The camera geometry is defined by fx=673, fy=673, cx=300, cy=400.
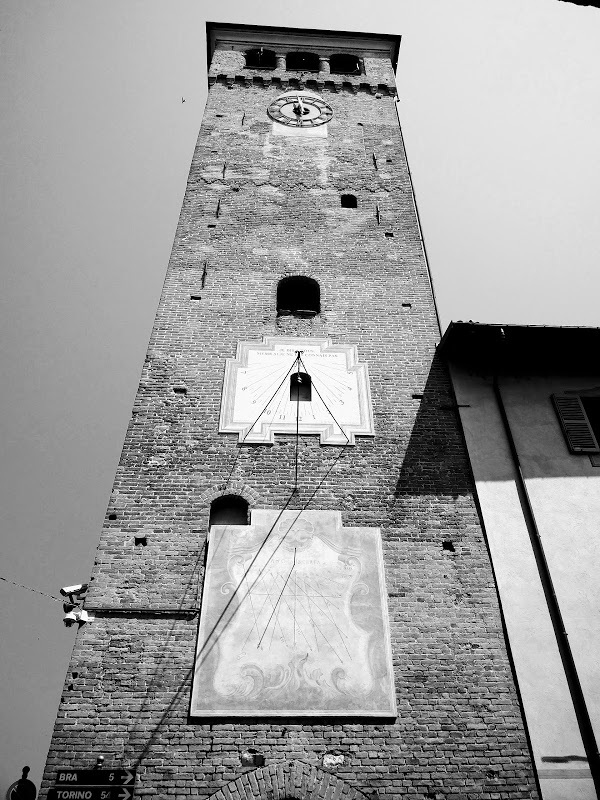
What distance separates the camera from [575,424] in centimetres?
967

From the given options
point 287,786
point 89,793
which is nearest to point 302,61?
point 287,786

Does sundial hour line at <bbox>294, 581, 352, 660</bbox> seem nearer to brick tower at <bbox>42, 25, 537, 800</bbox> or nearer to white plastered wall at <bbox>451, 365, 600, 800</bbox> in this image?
brick tower at <bbox>42, 25, 537, 800</bbox>

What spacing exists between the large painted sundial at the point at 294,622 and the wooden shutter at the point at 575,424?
10.7 feet

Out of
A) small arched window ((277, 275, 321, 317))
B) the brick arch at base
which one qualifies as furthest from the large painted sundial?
small arched window ((277, 275, 321, 317))

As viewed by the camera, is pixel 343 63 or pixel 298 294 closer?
pixel 298 294

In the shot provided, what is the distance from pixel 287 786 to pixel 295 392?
513 centimetres

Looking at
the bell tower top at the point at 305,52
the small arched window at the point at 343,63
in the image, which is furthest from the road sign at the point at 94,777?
the small arched window at the point at 343,63

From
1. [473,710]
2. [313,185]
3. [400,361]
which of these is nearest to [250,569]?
[473,710]

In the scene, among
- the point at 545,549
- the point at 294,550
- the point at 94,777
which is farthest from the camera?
the point at 545,549

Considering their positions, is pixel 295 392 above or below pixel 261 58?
below

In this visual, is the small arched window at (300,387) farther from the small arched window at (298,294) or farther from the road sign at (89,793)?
the road sign at (89,793)

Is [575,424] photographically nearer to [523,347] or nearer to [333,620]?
[523,347]

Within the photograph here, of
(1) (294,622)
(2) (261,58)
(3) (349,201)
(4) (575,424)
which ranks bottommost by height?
(1) (294,622)

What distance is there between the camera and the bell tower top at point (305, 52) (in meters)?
18.0
